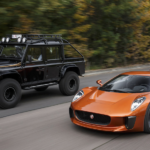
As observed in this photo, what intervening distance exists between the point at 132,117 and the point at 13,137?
7.50 ft

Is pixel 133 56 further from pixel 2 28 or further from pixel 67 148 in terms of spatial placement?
pixel 67 148

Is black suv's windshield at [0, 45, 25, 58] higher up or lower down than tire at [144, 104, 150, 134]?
higher up

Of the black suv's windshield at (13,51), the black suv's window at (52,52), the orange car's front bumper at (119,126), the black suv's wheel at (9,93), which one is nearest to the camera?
the orange car's front bumper at (119,126)

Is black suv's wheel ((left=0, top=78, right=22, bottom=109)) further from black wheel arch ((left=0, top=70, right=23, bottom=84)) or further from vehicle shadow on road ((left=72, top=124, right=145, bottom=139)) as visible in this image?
vehicle shadow on road ((left=72, top=124, right=145, bottom=139))

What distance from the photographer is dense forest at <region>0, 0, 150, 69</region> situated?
520 inches

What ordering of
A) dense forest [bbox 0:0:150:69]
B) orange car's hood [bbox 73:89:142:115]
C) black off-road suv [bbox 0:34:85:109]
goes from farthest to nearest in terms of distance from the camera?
dense forest [bbox 0:0:150:69]
black off-road suv [bbox 0:34:85:109]
orange car's hood [bbox 73:89:142:115]

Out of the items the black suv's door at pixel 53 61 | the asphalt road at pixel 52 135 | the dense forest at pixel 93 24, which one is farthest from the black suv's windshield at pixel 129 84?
the dense forest at pixel 93 24

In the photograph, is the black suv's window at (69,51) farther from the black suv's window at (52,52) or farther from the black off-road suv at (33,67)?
the black suv's window at (52,52)

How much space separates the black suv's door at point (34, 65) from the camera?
8.26 metres

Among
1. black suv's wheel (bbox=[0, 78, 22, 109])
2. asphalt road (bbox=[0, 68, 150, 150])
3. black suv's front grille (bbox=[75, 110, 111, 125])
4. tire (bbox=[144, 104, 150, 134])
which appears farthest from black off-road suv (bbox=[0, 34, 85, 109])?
tire (bbox=[144, 104, 150, 134])

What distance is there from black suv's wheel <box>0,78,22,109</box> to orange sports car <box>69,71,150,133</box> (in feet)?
7.78

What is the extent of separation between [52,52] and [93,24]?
36.8ft

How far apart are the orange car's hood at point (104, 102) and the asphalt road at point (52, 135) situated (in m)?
0.49

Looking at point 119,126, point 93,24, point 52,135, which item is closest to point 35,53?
point 52,135
